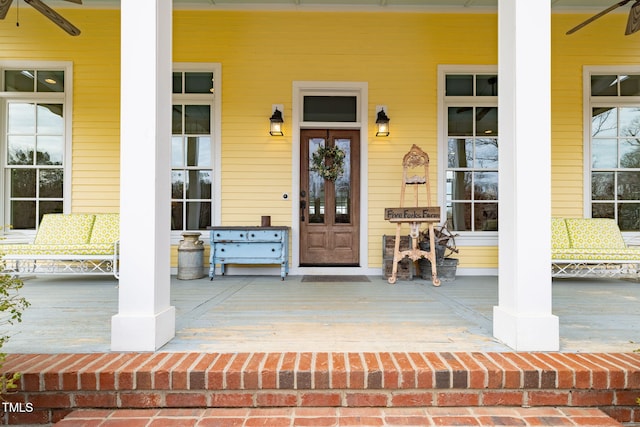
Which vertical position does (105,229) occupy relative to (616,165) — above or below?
below

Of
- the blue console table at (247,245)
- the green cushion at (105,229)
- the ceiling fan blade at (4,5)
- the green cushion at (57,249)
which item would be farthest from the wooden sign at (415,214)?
the ceiling fan blade at (4,5)

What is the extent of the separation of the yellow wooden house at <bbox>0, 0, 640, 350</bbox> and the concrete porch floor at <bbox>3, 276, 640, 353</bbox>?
127 cm

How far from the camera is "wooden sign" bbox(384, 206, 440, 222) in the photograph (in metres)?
4.46

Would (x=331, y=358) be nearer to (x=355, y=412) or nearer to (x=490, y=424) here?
(x=355, y=412)

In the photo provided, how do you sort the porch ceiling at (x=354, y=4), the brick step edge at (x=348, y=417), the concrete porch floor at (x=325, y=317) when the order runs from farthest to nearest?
1. the porch ceiling at (x=354, y=4)
2. the concrete porch floor at (x=325, y=317)
3. the brick step edge at (x=348, y=417)

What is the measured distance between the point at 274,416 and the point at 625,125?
20.8 ft

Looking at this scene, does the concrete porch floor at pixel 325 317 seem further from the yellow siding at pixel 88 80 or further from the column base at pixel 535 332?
the yellow siding at pixel 88 80

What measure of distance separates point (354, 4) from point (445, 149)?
7.95 ft

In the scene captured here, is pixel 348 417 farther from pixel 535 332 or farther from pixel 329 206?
pixel 329 206

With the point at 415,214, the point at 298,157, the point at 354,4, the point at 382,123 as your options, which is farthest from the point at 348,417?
the point at 354,4

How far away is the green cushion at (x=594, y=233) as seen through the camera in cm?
475

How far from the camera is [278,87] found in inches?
207

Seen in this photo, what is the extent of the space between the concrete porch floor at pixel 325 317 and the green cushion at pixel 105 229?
595 millimetres

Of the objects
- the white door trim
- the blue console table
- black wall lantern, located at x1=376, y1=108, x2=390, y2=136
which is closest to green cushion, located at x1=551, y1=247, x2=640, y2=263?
the white door trim
